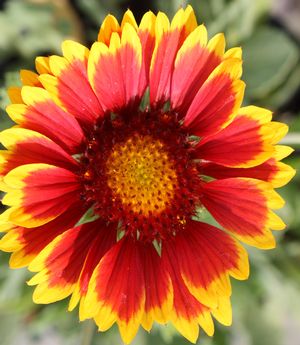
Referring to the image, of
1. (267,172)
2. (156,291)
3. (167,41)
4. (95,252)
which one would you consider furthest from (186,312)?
(167,41)

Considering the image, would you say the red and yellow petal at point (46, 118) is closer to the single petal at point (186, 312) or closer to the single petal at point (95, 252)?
the single petal at point (95, 252)

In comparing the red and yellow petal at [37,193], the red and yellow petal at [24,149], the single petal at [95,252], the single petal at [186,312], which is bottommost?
the single petal at [186,312]

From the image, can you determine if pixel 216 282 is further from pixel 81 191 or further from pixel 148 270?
pixel 81 191

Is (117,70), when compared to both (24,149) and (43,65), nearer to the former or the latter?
(43,65)

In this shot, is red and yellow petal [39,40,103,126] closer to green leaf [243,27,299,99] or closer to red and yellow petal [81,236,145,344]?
red and yellow petal [81,236,145,344]

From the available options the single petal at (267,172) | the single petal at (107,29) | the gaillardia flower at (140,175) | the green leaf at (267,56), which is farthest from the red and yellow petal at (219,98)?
the green leaf at (267,56)

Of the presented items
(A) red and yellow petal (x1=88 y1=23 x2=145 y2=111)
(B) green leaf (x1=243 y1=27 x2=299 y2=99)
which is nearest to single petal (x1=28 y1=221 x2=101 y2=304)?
(A) red and yellow petal (x1=88 y1=23 x2=145 y2=111)
